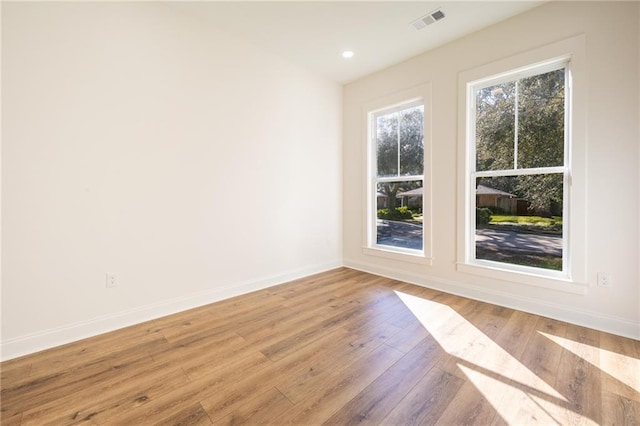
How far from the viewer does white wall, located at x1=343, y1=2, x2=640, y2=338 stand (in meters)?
2.22

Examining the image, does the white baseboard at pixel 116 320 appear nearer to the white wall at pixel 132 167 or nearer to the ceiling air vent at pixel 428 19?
the white wall at pixel 132 167

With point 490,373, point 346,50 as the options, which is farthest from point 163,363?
point 346,50

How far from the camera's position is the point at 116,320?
7.89 feet

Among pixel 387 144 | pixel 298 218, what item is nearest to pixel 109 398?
pixel 298 218

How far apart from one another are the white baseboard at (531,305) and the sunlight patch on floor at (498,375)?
62 cm

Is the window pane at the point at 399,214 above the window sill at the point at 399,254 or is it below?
above

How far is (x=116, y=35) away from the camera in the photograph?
237 centimetres

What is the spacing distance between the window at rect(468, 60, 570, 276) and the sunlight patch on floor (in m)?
1.02

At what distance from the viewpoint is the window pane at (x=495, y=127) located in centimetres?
287

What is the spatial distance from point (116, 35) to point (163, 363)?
104 inches

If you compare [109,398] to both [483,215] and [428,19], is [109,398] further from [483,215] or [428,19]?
[428,19]

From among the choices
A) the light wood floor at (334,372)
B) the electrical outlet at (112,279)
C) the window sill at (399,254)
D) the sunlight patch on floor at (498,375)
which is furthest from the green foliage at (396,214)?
the electrical outlet at (112,279)

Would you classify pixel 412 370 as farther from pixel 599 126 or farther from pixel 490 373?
pixel 599 126

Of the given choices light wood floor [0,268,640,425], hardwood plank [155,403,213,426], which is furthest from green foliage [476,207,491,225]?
hardwood plank [155,403,213,426]
